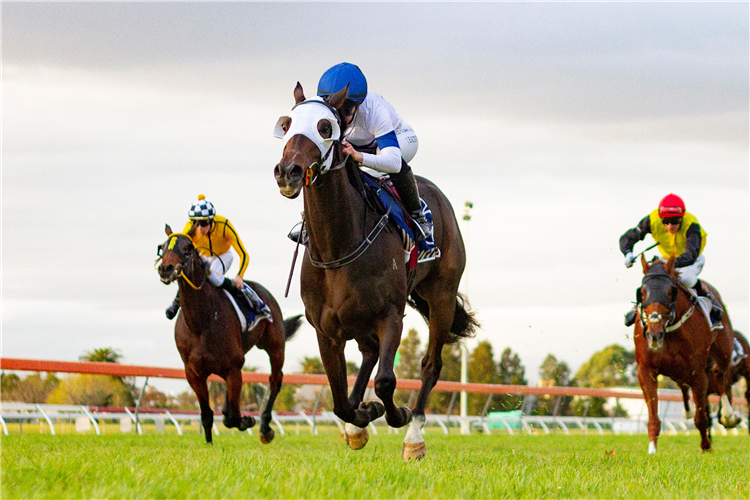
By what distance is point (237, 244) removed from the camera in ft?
36.4

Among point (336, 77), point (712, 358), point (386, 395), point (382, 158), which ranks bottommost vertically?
point (386, 395)

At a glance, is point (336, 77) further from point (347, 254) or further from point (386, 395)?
point (386, 395)

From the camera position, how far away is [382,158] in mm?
6129

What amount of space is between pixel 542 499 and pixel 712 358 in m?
9.26

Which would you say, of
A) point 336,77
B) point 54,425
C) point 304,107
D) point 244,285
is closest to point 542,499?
point 304,107

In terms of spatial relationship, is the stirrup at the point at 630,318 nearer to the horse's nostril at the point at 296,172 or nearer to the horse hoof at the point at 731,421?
the horse hoof at the point at 731,421

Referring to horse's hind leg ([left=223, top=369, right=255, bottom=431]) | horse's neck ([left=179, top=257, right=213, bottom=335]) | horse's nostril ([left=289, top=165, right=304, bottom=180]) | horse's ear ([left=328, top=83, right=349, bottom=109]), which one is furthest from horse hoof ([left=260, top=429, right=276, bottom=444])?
horse's nostril ([left=289, top=165, right=304, bottom=180])

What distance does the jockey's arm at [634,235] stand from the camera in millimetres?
10836

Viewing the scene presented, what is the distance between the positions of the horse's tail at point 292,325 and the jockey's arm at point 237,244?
2.64 m

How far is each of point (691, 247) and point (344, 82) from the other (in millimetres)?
6079

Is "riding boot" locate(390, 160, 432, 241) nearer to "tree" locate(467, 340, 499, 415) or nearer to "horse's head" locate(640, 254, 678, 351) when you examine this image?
"horse's head" locate(640, 254, 678, 351)

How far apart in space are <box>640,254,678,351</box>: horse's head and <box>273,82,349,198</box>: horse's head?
5740mm

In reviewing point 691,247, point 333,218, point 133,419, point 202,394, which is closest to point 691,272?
point 691,247

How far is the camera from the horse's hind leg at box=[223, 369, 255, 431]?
409 inches
